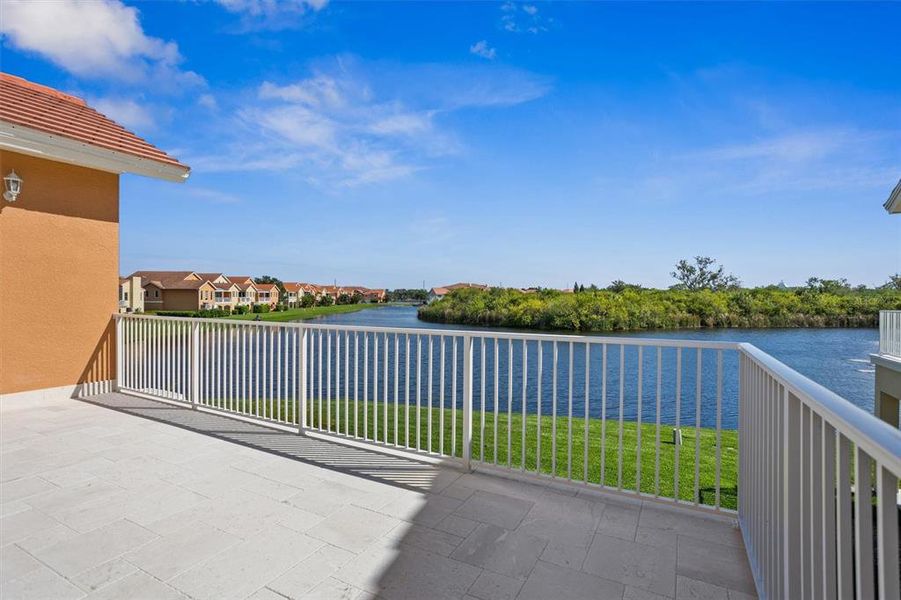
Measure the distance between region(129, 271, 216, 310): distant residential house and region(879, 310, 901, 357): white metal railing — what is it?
50.3m

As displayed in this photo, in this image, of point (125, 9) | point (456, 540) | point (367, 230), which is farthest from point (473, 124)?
point (367, 230)

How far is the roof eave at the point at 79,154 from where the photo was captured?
4.40 metres

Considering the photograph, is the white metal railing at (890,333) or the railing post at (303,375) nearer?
the railing post at (303,375)

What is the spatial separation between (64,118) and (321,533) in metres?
5.71

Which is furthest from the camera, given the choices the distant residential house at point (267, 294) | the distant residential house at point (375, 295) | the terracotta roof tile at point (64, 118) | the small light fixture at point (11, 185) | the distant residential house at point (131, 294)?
the distant residential house at point (375, 295)

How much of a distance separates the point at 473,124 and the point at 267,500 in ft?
38.4

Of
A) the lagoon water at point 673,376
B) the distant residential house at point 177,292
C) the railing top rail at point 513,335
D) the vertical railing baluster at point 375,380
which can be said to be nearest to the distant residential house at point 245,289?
the distant residential house at point 177,292

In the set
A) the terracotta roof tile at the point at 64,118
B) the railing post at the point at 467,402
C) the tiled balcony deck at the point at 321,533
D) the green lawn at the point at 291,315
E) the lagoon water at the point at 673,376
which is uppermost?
the terracotta roof tile at the point at 64,118

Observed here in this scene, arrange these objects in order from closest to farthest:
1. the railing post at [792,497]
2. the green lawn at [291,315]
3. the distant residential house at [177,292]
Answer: the railing post at [792,497], the green lawn at [291,315], the distant residential house at [177,292]

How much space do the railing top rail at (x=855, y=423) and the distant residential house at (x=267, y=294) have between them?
198 feet

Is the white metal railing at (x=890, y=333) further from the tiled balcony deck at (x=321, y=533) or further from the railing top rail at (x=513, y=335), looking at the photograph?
the tiled balcony deck at (x=321, y=533)

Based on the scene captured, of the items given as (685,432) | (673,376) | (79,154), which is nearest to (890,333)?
(685,432)

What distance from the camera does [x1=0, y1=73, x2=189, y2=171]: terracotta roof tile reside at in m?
Answer: 4.70

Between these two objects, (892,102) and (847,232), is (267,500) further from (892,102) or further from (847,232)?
(847,232)
